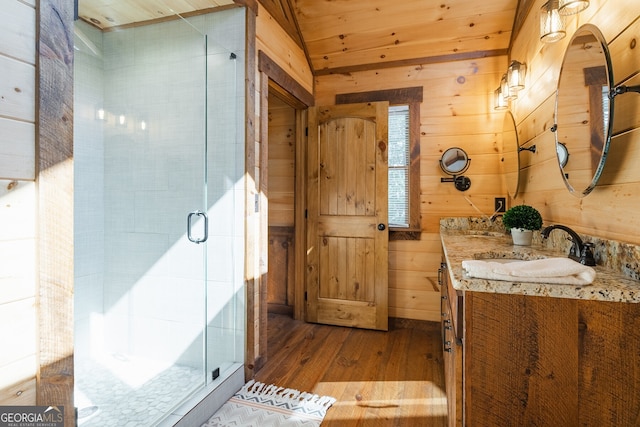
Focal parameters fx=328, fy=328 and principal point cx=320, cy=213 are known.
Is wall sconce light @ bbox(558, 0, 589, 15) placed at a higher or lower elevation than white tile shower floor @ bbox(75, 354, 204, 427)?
higher

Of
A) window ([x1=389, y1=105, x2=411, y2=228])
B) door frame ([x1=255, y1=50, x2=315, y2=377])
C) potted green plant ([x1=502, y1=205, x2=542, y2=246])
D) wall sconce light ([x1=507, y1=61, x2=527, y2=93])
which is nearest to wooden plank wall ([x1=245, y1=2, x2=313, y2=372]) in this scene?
door frame ([x1=255, y1=50, x2=315, y2=377])

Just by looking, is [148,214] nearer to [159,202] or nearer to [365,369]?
[159,202]

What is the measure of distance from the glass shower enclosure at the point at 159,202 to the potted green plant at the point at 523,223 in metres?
1.66

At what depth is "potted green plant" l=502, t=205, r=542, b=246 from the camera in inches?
73.2

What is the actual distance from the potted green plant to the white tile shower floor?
2035 millimetres

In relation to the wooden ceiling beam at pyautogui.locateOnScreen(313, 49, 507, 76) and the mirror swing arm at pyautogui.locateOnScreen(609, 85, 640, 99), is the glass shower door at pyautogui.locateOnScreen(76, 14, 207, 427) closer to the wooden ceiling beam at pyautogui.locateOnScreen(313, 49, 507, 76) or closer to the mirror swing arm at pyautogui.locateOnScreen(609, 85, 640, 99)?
the wooden ceiling beam at pyautogui.locateOnScreen(313, 49, 507, 76)

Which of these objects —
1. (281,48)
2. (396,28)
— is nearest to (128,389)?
(281,48)

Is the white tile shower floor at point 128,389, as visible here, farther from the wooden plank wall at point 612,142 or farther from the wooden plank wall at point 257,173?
the wooden plank wall at point 612,142

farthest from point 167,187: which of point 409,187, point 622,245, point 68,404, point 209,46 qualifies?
point 622,245

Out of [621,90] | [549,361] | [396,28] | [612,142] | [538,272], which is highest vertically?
[396,28]

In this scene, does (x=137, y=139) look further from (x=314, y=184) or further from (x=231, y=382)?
(x=231, y=382)

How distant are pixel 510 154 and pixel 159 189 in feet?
8.61

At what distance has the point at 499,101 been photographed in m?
2.62

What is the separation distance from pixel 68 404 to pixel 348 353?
188cm
